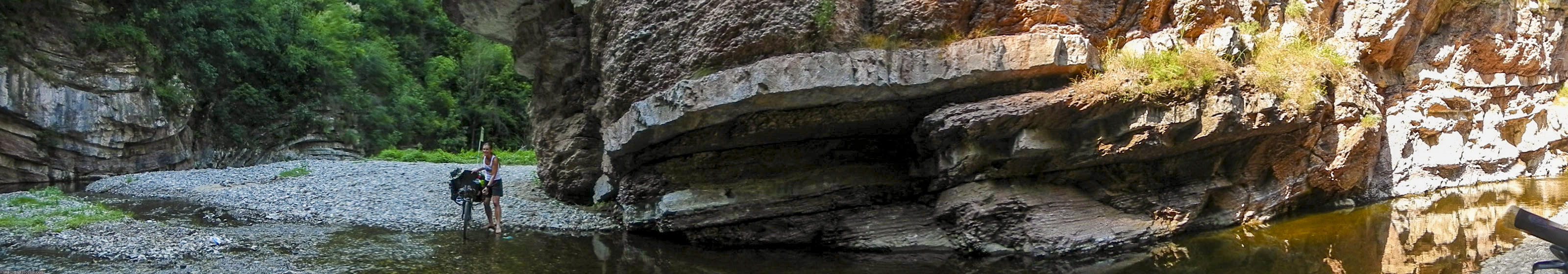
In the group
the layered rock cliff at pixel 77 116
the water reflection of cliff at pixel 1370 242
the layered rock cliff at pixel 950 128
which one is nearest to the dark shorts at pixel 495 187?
the layered rock cliff at pixel 950 128

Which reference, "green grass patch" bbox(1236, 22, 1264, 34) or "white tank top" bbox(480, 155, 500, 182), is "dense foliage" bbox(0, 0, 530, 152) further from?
"green grass patch" bbox(1236, 22, 1264, 34)

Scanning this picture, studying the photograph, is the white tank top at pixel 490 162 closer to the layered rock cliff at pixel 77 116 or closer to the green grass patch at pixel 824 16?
the green grass patch at pixel 824 16

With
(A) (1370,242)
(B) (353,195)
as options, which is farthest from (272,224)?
(A) (1370,242)

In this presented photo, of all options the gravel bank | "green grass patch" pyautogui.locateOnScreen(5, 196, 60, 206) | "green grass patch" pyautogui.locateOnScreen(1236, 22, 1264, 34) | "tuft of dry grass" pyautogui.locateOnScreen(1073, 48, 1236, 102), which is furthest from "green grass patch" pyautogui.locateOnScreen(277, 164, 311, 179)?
"green grass patch" pyautogui.locateOnScreen(1236, 22, 1264, 34)

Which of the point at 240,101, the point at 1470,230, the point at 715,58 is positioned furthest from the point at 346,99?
the point at 1470,230

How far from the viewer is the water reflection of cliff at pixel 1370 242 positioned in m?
7.80

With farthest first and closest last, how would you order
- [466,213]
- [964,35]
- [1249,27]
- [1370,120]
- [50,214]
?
[50,214] < [1370,120] < [1249,27] < [466,213] < [964,35]

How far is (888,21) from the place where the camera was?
9.99m

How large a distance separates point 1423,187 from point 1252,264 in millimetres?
8341

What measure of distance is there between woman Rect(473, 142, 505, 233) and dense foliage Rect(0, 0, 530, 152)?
641 inches

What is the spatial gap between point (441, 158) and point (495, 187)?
63.9 feet

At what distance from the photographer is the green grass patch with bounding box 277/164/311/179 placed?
19994 millimetres

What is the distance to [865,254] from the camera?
9.80m

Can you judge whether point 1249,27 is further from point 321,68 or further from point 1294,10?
point 321,68
